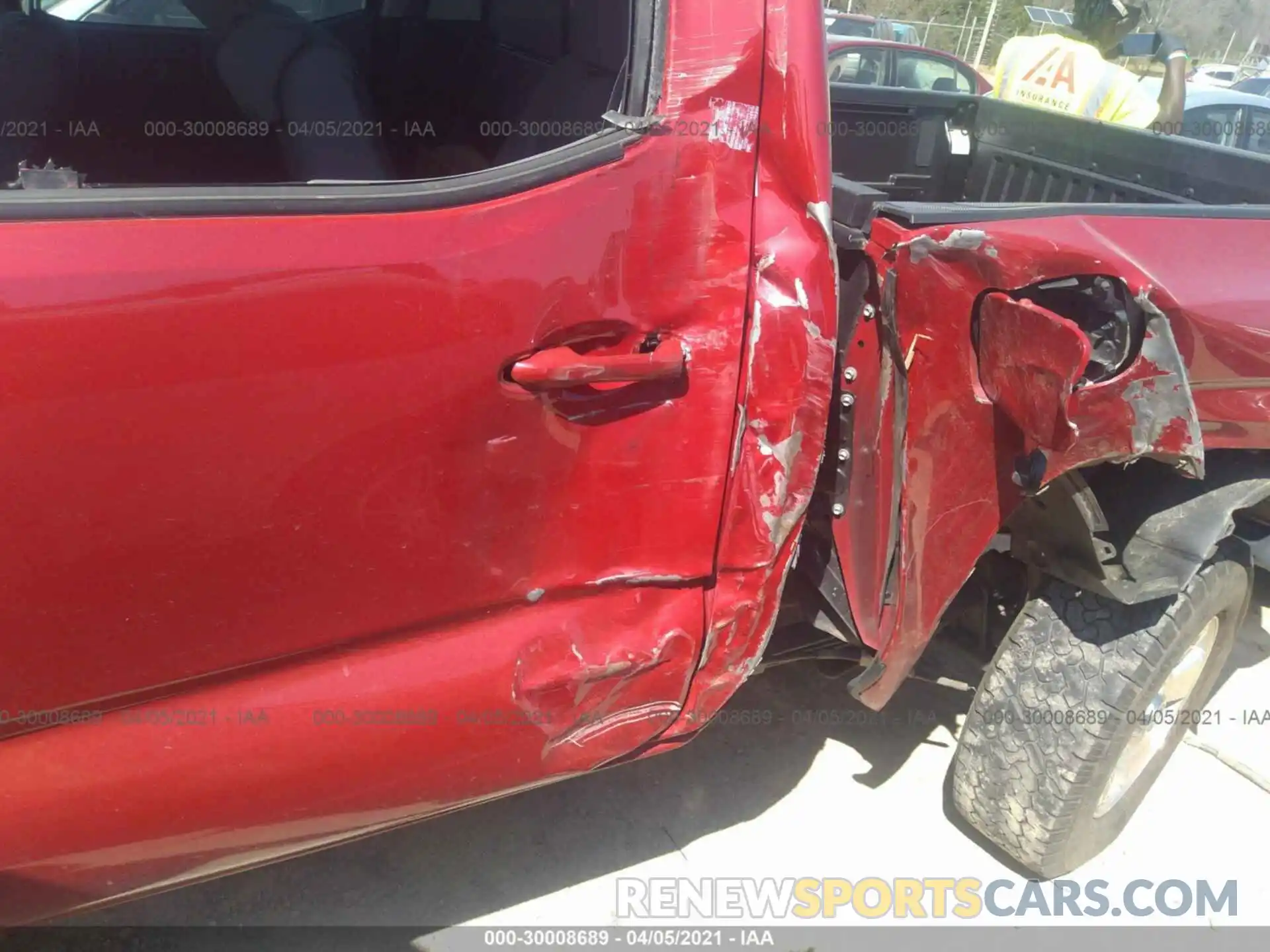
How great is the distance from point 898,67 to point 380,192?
8304mm

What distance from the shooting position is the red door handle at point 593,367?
4.18 feet

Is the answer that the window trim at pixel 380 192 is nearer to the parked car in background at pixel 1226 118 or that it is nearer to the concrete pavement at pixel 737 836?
the concrete pavement at pixel 737 836

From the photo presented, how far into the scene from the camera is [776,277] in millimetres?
1412

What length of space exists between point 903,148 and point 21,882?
122 inches

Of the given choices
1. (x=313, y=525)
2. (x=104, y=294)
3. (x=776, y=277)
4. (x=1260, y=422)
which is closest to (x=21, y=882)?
(x=313, y=525)

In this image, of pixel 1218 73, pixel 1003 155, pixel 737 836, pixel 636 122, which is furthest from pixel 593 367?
pixel 1218 73

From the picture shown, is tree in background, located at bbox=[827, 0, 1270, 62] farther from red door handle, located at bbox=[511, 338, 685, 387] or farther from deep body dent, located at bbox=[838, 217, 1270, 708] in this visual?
red door handle, located at bbox=[511, 338, 685, 387]

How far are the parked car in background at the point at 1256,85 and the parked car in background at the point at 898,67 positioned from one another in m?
11.0

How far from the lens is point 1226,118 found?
805 cm

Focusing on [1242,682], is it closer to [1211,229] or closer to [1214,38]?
[1211,229]

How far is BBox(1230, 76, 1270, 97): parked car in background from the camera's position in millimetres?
16516

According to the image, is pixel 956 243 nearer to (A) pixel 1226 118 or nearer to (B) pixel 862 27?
(A) pixel 1226 118

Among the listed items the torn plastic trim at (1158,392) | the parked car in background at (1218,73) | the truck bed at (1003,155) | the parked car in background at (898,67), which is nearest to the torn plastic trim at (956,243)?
the torn plastic trim at (1158,392)

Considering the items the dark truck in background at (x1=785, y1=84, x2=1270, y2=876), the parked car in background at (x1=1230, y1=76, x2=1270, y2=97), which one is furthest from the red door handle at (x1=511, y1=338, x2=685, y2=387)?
the parked car in background at (x1=1230, y1=76, x2=1270, y2=97)
